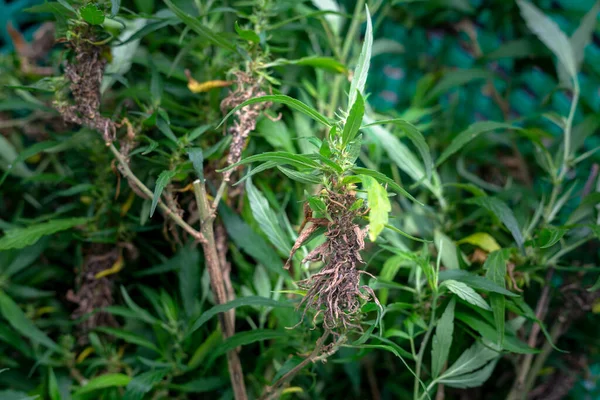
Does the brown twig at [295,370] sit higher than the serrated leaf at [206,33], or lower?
lower

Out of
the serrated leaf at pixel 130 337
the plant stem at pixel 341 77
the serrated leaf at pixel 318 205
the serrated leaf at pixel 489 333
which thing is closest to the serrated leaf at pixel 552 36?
the plant stem at pixel 341 77

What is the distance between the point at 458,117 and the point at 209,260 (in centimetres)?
43

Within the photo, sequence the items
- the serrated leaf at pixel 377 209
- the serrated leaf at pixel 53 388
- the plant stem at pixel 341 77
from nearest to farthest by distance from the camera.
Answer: the serrated leaf at pixel 377 209
the serrated leaf at pixel 53 388
the plant stem at pixel 341 77

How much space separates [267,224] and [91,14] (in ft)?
0.70

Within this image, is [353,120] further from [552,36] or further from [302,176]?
[552,36]

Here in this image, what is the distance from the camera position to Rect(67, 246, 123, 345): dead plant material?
587 millimetres

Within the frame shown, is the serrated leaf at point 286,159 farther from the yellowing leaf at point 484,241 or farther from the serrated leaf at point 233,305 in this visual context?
the yellowing leaf at point 484,241

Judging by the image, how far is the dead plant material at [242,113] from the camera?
469 millimetres

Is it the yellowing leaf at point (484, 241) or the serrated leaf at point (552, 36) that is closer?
the yellowing leaf at point (484, 241)

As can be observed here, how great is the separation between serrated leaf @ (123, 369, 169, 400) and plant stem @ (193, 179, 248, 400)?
0.07 m

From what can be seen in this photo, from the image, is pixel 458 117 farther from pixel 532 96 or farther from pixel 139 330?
pixel 139 330

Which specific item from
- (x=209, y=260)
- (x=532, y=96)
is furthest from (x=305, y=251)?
(x=532, y=96)

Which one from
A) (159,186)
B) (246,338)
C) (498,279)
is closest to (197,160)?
(159,186)

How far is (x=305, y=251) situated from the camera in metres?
0.52
